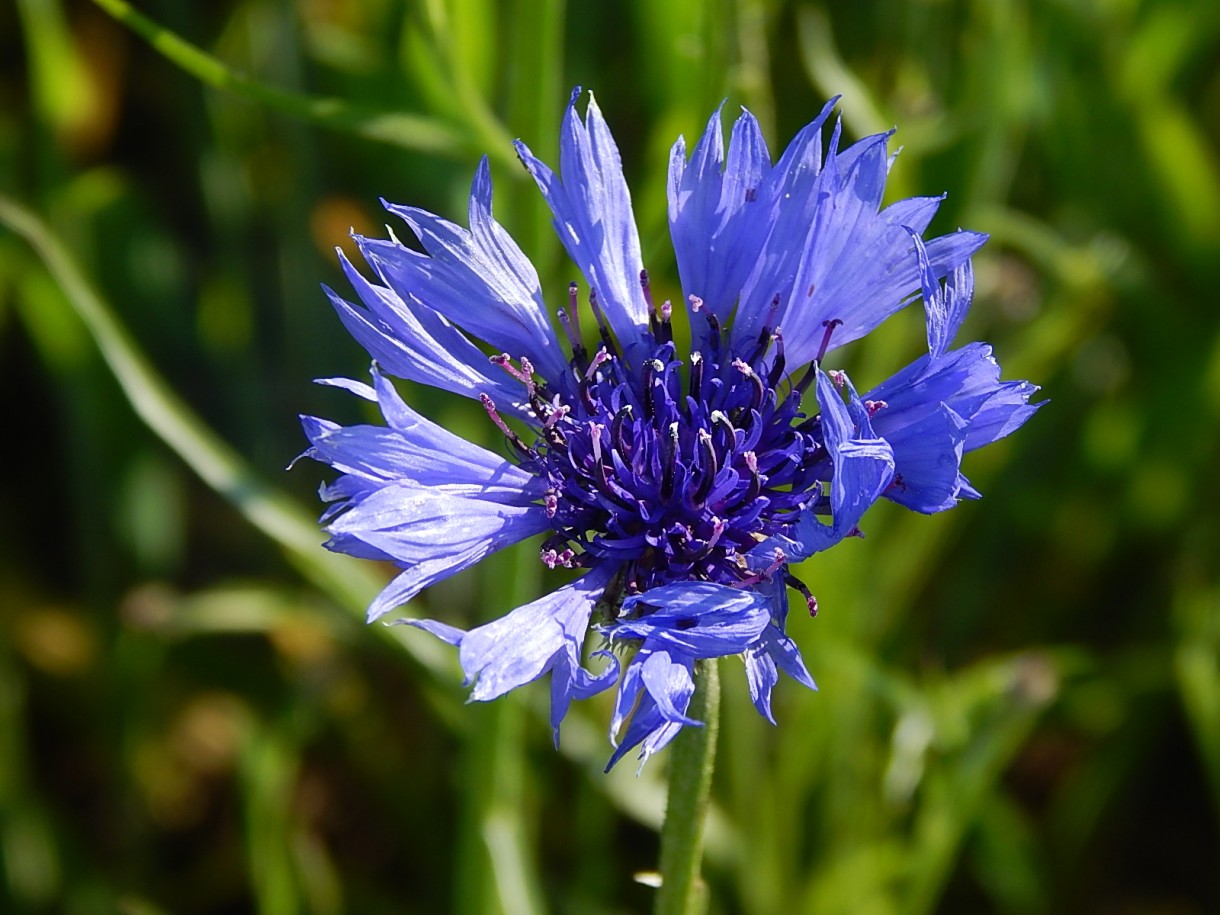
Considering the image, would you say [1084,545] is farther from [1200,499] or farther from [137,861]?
[137,861]

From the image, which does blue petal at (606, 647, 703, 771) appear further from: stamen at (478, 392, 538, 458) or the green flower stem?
stamen at (478, 392, 538, 458)

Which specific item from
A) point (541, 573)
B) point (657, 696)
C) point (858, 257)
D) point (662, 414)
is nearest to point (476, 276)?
point (662, 414)

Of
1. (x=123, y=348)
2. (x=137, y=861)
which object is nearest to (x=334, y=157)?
(x=123, y=348)

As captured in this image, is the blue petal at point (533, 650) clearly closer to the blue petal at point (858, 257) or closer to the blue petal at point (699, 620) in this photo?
the blue petal at point (699, 620)

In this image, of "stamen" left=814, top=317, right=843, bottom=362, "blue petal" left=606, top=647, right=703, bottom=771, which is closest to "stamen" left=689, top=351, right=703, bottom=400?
"stamen" left=814, top=317, right=843, bottom=362

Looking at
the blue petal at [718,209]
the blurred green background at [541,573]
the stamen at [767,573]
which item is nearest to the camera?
the stamen at [767,573]

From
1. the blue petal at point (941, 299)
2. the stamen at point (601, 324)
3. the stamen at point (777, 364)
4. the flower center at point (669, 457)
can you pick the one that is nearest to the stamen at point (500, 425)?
the flower center at point (669, 457)

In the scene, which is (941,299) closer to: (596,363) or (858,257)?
(858,257)

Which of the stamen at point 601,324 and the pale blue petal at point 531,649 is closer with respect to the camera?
the pale blue petal at point 531,649
